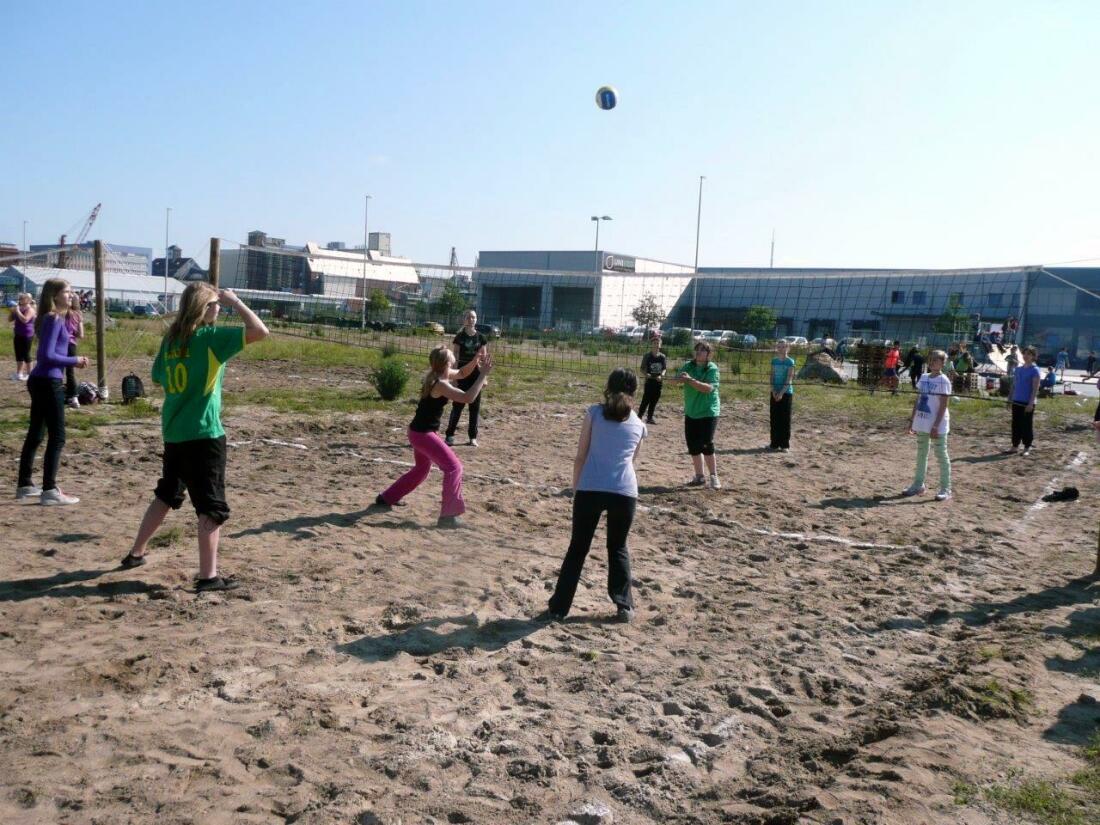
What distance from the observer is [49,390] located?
7.15 metres

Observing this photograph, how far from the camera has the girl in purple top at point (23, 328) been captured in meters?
13.7

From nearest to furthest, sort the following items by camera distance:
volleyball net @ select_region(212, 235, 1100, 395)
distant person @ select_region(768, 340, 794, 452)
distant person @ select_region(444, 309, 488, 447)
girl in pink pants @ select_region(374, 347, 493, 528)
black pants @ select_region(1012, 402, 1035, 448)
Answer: girl in pink pants @ select_region(374, 347, 493, 528)
distant person @ select_region(444, 309, 488, 447)
distant person @ select_region(768, 340, 794, 452)
black pants @ select_region(1012, 402, 1035, 448)
volleyball net @ select_region(212, 235, 1100, 395)

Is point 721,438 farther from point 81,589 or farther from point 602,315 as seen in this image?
point 602,315

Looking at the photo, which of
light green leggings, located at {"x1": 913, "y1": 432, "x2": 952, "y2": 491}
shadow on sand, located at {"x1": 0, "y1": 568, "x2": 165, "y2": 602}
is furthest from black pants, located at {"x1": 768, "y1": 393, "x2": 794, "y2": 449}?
shadow on sand, located at {"x1": 0, "y1": 568, "x2": 165, "y2": 602}

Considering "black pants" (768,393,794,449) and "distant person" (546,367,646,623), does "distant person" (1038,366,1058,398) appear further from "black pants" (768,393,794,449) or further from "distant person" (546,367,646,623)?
"distant person" (546,367,646,623)

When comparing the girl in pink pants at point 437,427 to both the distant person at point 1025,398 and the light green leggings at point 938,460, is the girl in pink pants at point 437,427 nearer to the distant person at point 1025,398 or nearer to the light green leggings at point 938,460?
the light green leggings at point 938,460

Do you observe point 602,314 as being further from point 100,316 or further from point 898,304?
point 898,304

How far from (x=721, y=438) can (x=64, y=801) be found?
39.4ft

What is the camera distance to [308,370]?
2148cm

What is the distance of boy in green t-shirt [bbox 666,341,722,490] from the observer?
32.2 ft

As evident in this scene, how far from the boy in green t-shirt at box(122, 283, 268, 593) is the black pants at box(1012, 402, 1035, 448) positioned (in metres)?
12.2

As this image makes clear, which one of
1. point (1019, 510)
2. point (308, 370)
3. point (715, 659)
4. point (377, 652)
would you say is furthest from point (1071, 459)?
point (308, 370)

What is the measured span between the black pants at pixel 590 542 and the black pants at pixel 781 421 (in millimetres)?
7724

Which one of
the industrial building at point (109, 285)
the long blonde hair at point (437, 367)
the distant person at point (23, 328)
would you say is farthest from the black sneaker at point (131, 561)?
the industrial building at point (109, 285)
